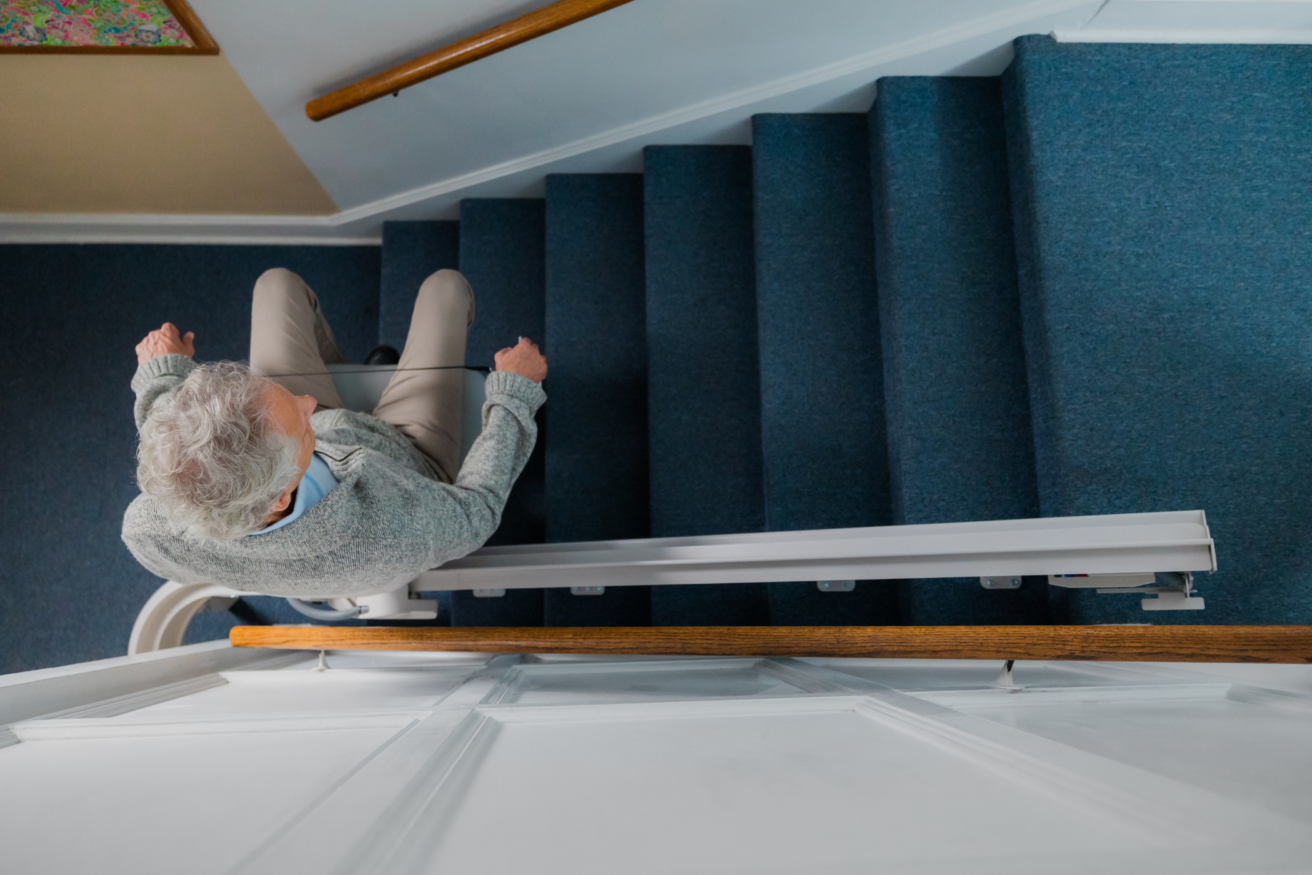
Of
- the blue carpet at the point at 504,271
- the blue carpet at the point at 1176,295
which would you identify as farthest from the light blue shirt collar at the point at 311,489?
the blue carpet at the point at 1176,295

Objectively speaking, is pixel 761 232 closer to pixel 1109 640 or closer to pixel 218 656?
pixel 1109 640

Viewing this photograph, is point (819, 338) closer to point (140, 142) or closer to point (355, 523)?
point (355, 523)

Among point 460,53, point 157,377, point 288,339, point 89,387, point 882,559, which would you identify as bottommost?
point 882,559

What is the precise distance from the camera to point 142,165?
257 cm

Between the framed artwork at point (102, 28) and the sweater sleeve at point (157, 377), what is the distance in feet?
3.58

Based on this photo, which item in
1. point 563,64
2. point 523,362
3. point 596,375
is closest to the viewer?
point 523,362

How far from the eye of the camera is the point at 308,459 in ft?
3.55

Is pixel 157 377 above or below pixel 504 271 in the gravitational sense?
below

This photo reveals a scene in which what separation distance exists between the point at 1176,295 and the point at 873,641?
138 cm

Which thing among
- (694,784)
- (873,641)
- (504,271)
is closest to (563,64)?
(504,271)

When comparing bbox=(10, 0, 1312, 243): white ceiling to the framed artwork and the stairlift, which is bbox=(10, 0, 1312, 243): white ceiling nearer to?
the framed artwork

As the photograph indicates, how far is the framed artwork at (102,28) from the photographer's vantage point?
1.95 metres

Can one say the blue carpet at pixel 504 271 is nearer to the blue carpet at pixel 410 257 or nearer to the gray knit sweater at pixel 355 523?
the blue carpet at pixel 410 257

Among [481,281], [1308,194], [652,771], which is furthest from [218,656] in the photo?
[1308,194]
